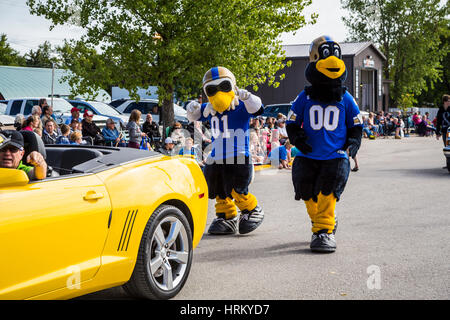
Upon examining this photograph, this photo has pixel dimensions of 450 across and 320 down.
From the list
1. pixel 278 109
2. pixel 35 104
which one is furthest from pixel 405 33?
pixel 35 104

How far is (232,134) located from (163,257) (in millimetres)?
2899

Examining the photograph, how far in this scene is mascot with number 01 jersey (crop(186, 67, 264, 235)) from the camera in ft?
23.7

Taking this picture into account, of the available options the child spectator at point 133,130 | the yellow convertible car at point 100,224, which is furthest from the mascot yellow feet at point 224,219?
the child spectator at point 133,130

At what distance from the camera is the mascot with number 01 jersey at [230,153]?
7234 millimetres

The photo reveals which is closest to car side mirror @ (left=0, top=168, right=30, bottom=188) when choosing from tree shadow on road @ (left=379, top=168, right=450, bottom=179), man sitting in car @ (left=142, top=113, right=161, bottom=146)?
tree shadow on road @ (left=379, top=168, right=450, bottom=179)

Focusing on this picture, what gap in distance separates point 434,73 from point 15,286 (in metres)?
62.4

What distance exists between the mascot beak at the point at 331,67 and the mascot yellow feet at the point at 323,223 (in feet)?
4.13

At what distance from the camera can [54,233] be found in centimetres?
361

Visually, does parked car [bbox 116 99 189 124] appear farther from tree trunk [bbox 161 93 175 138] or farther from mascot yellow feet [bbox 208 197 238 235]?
mascot yellow feet [bbox 208 197 238 235]

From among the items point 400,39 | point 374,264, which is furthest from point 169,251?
point 400,39

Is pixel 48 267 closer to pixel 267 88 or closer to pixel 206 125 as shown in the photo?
pixel 206 125

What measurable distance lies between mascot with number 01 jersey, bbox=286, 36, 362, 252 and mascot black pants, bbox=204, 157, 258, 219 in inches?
28.2

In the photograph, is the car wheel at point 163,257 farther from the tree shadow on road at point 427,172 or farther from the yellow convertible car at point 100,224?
the tree shadow on road at point 427,172

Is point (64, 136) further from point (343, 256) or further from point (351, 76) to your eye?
point (351, 76)
